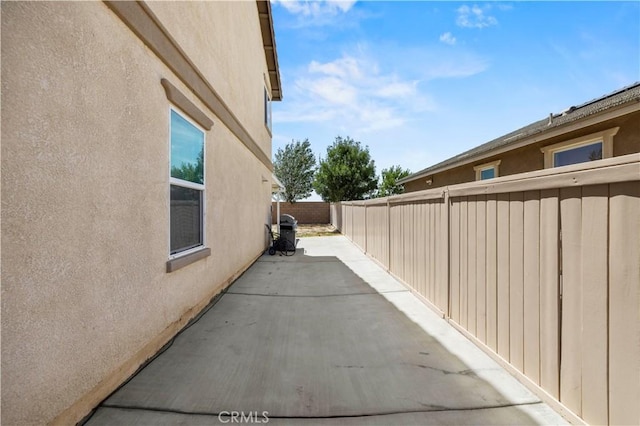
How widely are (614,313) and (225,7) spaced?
711 centimetres

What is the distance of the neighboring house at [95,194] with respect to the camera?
1.61m

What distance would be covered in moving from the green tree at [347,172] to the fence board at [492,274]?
20905 millimetres

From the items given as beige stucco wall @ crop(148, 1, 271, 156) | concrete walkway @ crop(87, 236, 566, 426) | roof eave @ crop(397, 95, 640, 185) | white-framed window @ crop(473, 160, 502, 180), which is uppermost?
beige stucco wall @ crop(148, 1, 271, 156)

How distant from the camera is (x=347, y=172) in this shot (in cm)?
2367

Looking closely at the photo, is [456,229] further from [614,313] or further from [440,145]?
[440,145]

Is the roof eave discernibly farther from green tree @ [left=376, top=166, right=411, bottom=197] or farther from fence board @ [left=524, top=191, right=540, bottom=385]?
green tree @ [left=376, top=166, right=411, bottom=197]

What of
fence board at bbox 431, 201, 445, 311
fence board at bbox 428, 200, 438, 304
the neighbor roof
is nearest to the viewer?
fence board at bbox 431, 201, 445, 311

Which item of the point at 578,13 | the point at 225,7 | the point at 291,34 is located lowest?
the point at 225,7

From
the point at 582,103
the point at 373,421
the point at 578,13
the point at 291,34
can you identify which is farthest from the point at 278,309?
the point at 291,34

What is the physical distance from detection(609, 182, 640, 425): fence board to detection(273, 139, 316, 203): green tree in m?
32.9

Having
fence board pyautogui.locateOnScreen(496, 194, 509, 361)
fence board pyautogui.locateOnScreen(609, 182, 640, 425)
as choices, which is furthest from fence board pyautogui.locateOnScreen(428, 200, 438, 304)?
fence board pyautogui.locateOnScreen(609, 182, 640, 425)

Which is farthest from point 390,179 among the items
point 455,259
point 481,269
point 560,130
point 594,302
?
point 594,302

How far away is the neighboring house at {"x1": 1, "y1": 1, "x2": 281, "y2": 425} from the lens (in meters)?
1.61

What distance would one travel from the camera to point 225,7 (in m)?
5.67
